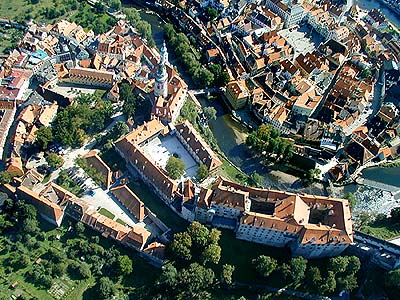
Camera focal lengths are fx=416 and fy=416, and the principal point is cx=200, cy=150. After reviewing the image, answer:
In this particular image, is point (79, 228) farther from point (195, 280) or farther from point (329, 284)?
point (329, 284)

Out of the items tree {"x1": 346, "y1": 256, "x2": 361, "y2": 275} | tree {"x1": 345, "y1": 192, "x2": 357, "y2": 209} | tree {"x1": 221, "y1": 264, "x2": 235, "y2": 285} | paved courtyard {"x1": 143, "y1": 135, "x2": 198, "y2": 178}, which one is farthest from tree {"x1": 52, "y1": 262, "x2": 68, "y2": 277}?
tree {"x1": 345, "y1": 192, "x2": 357, "y2": 209}

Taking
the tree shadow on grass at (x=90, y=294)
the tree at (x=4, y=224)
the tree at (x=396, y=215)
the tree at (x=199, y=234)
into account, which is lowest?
the tree at (x=4, y=224)

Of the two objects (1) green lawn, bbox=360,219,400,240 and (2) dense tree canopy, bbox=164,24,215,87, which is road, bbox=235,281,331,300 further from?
(2) dense tree canopy, bbox=164,24,215,87

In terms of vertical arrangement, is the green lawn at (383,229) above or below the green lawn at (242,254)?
above

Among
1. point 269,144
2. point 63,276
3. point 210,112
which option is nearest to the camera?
point 63,276

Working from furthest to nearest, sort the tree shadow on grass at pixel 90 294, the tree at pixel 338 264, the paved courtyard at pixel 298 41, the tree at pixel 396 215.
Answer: the paved courtyard at pixel 298 41 → the tree at pixel 396 215 → the tree shadow on grass at pixel 90 294 → the tree at pixel 338 264

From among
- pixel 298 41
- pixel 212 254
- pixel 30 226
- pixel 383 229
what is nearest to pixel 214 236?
pixel 212 254

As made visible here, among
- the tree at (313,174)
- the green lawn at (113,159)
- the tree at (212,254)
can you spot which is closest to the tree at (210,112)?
the green lawn at (113,159)

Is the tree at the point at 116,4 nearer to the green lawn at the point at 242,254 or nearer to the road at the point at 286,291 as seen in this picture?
the green lawn at the point at 242,254
